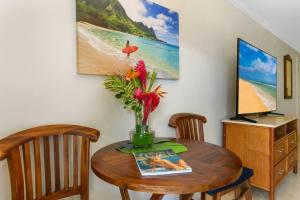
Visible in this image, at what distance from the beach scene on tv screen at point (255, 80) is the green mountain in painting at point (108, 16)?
137cm

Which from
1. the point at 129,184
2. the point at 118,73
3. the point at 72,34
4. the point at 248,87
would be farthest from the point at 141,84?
the point at 248,87

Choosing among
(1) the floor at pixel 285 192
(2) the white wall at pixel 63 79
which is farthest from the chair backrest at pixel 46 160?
(1) the floor at pixel 285 192

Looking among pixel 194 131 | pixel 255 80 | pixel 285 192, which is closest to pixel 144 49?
pixel 194 131

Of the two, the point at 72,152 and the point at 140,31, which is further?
the point at 140,31

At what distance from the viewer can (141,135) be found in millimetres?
1312

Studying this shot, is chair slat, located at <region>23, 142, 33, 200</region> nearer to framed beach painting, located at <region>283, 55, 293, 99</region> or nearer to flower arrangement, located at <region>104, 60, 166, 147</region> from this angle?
flower arrangement, located at <region>104, 60, 166, 147</region>

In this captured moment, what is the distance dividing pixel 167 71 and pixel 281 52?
399 centimetres

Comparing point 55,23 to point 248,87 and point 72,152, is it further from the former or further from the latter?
point 248,87

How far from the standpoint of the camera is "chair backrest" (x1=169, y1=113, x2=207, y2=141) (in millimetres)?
1844

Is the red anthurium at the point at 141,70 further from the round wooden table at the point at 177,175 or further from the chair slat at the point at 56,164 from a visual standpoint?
the chair slat at the point at 56,164

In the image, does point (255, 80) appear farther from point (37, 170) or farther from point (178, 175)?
point (37, 170)

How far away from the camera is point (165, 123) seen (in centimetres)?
195

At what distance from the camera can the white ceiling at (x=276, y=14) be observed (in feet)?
10.2

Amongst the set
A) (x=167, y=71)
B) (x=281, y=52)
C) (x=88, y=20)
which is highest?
(x=281, y=52)
